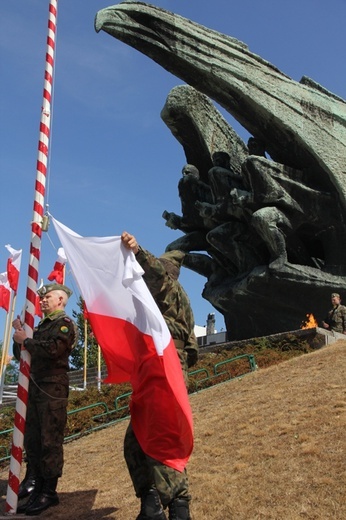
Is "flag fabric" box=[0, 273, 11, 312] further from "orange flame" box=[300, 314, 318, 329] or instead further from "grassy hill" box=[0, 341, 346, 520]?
"orange flame" box=[300, 314, 318, 329]

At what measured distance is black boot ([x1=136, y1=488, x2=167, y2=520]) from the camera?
408 cm

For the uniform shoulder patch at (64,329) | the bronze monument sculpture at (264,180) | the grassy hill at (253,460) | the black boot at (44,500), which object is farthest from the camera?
the bronze monument sculpture at (264,180)

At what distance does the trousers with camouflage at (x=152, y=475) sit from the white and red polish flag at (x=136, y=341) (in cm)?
6

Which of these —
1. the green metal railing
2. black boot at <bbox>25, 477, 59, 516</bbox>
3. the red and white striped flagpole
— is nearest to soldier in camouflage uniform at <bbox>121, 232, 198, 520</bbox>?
black boot at <bbox>25, 477, 59, 516</bbox>

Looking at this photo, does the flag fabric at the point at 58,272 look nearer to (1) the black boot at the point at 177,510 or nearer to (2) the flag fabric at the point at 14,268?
(2) the flag fabric at the point at 14,268

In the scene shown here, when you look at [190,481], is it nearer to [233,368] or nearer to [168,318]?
[168,318]

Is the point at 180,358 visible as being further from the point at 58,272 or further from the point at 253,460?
the point at 58,272

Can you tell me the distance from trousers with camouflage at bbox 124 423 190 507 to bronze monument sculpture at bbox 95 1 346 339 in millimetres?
11869

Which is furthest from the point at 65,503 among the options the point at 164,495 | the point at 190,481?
the point at 164,495

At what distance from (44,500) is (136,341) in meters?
1.48

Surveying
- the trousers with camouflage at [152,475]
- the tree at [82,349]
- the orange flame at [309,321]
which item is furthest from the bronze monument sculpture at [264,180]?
the tree at [82,349]

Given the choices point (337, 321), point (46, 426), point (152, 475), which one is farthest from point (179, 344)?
point (337, 321)

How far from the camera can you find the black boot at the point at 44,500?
475 centimetres

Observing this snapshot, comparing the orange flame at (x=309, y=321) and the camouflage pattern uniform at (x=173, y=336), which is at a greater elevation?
the orange flame at (x=309, y=321)
